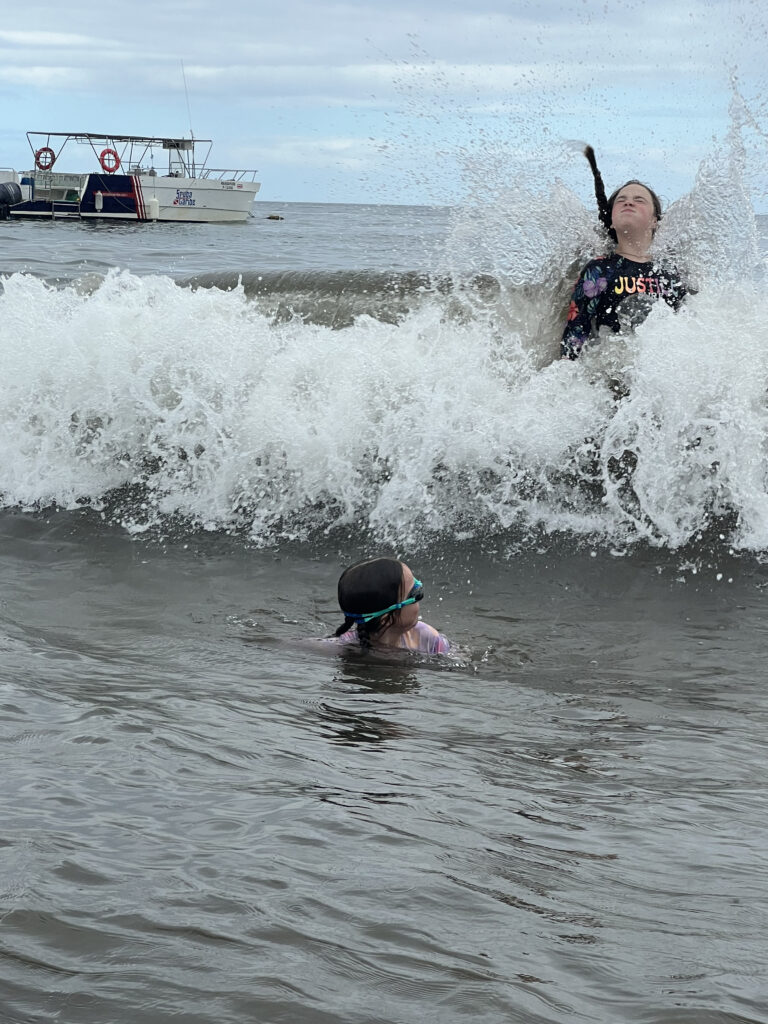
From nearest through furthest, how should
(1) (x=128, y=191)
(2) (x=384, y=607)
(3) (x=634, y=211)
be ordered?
(2) (x=384, y=607)
(3) (x=634, y=211)
(1) (x=128, y=191)

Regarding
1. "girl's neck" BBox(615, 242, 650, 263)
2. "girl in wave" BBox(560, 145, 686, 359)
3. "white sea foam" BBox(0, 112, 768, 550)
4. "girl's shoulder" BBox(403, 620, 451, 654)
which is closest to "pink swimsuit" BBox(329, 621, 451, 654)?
"girl's shoulder" BBox(403, 620, 451, 654)

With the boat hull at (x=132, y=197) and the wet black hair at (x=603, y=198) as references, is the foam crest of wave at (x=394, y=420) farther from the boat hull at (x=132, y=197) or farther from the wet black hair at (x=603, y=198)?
the boat hull at (x=132, y=197)

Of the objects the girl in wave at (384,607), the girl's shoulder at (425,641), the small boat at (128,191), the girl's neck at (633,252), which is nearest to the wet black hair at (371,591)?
the girl in wave at (384,607)

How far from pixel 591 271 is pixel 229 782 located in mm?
4063

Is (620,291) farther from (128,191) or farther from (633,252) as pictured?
(128,191)

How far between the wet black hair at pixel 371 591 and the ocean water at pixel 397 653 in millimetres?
157

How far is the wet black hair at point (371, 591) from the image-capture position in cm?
428

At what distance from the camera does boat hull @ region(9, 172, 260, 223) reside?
40.5 meters

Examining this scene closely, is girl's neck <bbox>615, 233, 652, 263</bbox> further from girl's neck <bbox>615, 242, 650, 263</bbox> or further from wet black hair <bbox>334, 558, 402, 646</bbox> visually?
wet black hair <bbox>334, 558, 402, 646</bbox>

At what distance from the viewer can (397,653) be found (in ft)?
14.2

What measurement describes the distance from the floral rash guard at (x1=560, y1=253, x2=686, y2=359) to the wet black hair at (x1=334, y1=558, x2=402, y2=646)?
2.48 m

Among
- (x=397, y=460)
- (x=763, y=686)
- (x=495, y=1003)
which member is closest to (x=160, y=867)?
(x=495, y=1003)

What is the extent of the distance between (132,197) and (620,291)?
36896 mm

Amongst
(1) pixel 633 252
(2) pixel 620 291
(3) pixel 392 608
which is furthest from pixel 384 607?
(1) pixel 633 252
